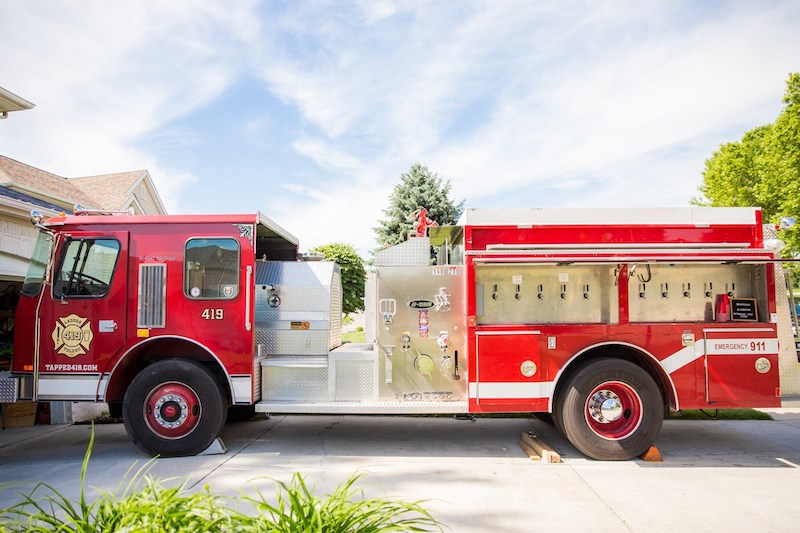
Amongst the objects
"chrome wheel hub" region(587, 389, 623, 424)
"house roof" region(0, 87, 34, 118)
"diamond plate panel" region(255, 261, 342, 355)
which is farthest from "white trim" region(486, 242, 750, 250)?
"house roof" region(0, 87, 34, 118)

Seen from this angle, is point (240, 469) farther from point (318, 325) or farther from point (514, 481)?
point (514, 481)

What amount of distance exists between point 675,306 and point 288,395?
4575mm

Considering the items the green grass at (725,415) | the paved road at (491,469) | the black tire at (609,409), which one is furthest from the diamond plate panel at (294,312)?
the green grass at (725,415)

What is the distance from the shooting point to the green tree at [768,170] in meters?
16.6

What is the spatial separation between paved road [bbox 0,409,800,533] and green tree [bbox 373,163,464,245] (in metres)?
17.0

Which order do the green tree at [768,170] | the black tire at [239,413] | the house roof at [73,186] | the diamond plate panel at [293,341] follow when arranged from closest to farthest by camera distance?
the diamond plate panel at [293,341] → the black tire at [239,413] → the house roof at [73,186] → the green tree at [768,170]

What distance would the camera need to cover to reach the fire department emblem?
571cm

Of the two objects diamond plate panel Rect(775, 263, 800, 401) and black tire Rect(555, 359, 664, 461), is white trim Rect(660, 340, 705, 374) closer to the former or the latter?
black tire Rect(555, 359, 664, 461)

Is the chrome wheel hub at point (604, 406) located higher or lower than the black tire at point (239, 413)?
higher

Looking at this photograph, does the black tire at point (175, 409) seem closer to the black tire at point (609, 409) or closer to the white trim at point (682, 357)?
the black tire at point (609, 409)

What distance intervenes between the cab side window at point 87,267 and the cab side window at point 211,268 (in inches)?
33.7

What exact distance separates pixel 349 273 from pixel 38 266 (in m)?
14.1

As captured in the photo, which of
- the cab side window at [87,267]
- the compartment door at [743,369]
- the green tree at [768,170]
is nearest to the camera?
the compartment door at [743,369]

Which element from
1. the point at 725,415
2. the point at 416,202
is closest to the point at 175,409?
the point at 725,415
